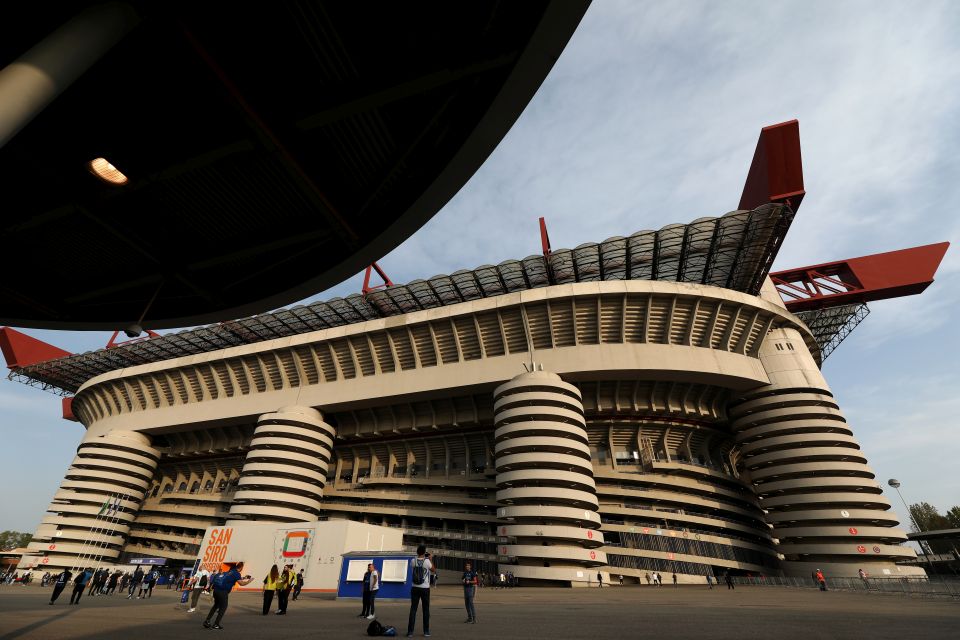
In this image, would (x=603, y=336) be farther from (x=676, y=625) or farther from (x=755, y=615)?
(x=676, y=625)

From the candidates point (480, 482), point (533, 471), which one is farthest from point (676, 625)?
point (480, 482)

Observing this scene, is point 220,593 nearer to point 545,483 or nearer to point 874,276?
point 545,483

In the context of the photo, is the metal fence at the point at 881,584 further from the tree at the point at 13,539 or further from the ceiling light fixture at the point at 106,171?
the tree at the point at 13,539

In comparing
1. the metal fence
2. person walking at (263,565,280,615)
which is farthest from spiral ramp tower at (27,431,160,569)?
the metal fence

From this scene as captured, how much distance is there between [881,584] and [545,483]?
62.8 ft

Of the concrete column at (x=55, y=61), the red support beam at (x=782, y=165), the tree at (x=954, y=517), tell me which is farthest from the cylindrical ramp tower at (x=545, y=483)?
the tree at (x=954, y=517)

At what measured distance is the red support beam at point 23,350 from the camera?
56.8 m

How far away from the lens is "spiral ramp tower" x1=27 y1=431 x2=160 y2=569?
152 feet

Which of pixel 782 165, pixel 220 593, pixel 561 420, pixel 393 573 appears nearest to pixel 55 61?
pixel 220 593

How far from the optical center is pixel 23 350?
57.7 m

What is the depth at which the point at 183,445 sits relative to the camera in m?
53.8

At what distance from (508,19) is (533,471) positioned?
30903 mm

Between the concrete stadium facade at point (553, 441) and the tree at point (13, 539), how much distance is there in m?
111

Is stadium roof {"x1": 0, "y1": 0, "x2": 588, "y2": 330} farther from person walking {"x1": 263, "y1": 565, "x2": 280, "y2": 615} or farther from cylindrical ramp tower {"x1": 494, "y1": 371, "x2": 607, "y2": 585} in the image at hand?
cylindrical ramp tower {"x1": 494, "y1": 371, "x2": 607, "y2": 585}
